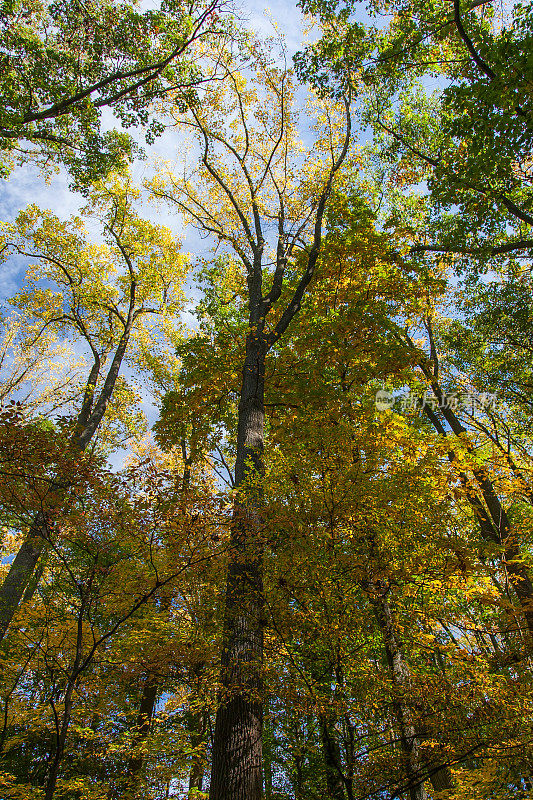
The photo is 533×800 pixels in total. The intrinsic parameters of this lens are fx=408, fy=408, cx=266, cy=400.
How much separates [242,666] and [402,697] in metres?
1.50

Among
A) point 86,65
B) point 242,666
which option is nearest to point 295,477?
point 242,666

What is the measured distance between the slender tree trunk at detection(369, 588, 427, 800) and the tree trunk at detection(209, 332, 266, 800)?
50.4 inches

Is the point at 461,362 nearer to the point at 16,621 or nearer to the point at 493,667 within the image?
the point at 493,667

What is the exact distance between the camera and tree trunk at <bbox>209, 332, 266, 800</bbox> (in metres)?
3.61

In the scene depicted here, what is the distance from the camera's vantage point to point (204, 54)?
9.50m

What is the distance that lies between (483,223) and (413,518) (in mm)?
6020

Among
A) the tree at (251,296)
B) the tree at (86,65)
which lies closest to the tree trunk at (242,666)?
the tree at (251,296)

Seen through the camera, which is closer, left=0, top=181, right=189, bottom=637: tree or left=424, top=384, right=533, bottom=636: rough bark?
left=424, top=384, right=533, bottom=636: rough bark

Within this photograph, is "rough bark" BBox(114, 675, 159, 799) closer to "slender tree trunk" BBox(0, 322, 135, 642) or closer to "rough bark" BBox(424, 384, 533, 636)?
"slender tree trunk" BBox(0, 322, 135, 642)

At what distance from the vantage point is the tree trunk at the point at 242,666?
3611mm

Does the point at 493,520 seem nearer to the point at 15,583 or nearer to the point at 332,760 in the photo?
the point at 332,760

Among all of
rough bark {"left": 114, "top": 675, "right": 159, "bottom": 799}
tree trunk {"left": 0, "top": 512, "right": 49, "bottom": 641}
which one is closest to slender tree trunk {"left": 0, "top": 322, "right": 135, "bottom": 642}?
tree trunk {"left": 0, "top": 512, "right": 49, "bottom": 641}

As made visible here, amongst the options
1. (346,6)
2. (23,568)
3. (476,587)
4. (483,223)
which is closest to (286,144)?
Result: (346,6)

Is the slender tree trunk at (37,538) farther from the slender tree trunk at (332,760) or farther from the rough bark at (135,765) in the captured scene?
the slender tree trunk at (332,760)
